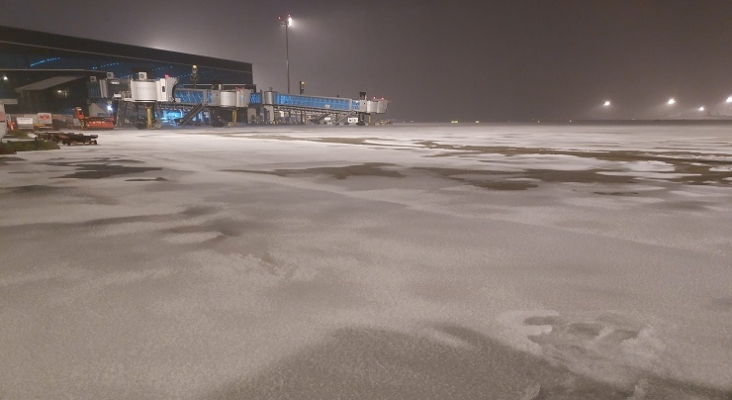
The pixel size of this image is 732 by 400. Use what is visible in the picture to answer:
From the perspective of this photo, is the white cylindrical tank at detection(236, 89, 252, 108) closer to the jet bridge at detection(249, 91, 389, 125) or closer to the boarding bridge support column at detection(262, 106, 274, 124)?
the jet bridge at detection(249, 91, 389, 125)

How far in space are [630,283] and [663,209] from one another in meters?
3.56

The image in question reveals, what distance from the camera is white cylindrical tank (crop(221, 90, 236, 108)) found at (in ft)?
192

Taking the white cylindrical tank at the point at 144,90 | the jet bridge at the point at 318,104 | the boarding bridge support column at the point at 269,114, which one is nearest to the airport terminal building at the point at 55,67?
the white cylindrical tank at the point at 144,90

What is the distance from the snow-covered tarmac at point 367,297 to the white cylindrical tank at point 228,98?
2141 inches

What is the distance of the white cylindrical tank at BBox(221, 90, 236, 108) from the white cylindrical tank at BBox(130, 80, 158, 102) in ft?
29.3

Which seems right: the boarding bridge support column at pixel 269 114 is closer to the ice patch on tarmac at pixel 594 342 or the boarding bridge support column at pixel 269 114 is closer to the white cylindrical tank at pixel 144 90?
the white cylindrical tank at pixel 144 90

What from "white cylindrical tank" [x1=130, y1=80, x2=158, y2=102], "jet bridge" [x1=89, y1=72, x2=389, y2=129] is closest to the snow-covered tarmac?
"white cylindrical tank" [x1=130, y1=80, x2=158, y2=102]

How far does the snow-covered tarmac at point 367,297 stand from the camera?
2.29 metres

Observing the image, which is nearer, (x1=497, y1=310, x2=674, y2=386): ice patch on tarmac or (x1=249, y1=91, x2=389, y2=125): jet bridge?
(x1=497, y1=310, x2=674, y2=386): ice patch on tarmac

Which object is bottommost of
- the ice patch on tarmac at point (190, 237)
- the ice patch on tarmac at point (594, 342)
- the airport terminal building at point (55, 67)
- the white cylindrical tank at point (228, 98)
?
the ice patch on tarmac at point (594, 342)

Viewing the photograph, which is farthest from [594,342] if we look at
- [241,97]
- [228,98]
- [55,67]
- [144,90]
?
[55,67]

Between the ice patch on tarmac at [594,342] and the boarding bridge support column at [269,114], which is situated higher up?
the boarding bridge support column at [269,114]

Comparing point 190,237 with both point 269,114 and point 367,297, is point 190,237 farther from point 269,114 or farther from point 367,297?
point 269,114

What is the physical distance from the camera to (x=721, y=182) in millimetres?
8953
